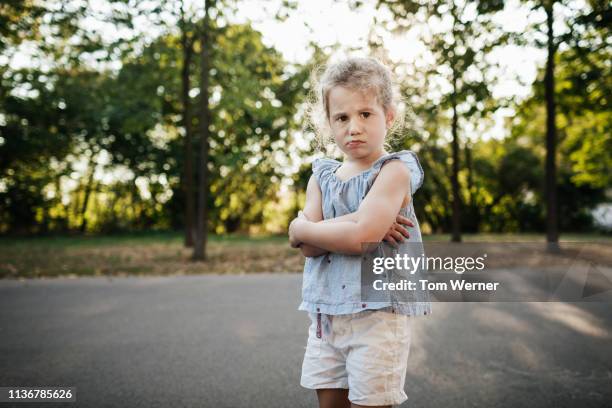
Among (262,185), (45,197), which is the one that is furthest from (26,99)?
(262,185)

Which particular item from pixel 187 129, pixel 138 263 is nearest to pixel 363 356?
pixel 138 263

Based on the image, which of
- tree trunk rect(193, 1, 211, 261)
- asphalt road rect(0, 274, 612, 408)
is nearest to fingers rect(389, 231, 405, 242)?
asphalt road rect(0, 274, 612, 408)

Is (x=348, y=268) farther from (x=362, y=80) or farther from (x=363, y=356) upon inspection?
(x=362, y=80)

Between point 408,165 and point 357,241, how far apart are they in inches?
13.6

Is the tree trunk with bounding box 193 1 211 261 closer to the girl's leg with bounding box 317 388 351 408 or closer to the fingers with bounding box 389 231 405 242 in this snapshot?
the girl's leg with bounding box 317 388 351 408

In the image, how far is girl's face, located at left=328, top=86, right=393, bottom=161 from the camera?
5.63 ft

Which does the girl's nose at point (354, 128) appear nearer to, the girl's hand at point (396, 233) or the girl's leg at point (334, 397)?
the girl's hand at point (396, 233)

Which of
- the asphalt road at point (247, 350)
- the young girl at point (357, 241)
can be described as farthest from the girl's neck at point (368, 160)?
the asphalt road at point (247, 350)

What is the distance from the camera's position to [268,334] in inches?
181

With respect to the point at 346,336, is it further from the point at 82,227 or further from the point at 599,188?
the point at 599,188

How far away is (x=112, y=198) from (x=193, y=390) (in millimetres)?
22945

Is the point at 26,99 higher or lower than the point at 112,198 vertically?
higher

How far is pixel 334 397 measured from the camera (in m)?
1.79

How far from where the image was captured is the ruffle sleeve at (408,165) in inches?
67.6
